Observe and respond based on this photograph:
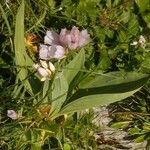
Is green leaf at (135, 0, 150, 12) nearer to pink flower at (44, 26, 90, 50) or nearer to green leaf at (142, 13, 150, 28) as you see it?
green leaf at (142, 13, 150, 28)

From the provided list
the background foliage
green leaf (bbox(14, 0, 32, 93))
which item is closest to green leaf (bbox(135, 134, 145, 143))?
the background foliage

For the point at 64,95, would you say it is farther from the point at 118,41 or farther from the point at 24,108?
the point at 118,41

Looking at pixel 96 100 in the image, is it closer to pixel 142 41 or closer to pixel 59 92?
pixel 59 92

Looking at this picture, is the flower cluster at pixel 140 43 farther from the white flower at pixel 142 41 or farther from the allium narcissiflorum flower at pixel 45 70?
the allium narcissiflorum flower at pixel 45 70

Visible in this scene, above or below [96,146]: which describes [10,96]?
above

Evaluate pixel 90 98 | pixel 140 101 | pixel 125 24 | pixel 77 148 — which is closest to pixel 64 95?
pixel 90 98

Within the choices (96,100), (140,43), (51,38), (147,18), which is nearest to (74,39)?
(51,38)
